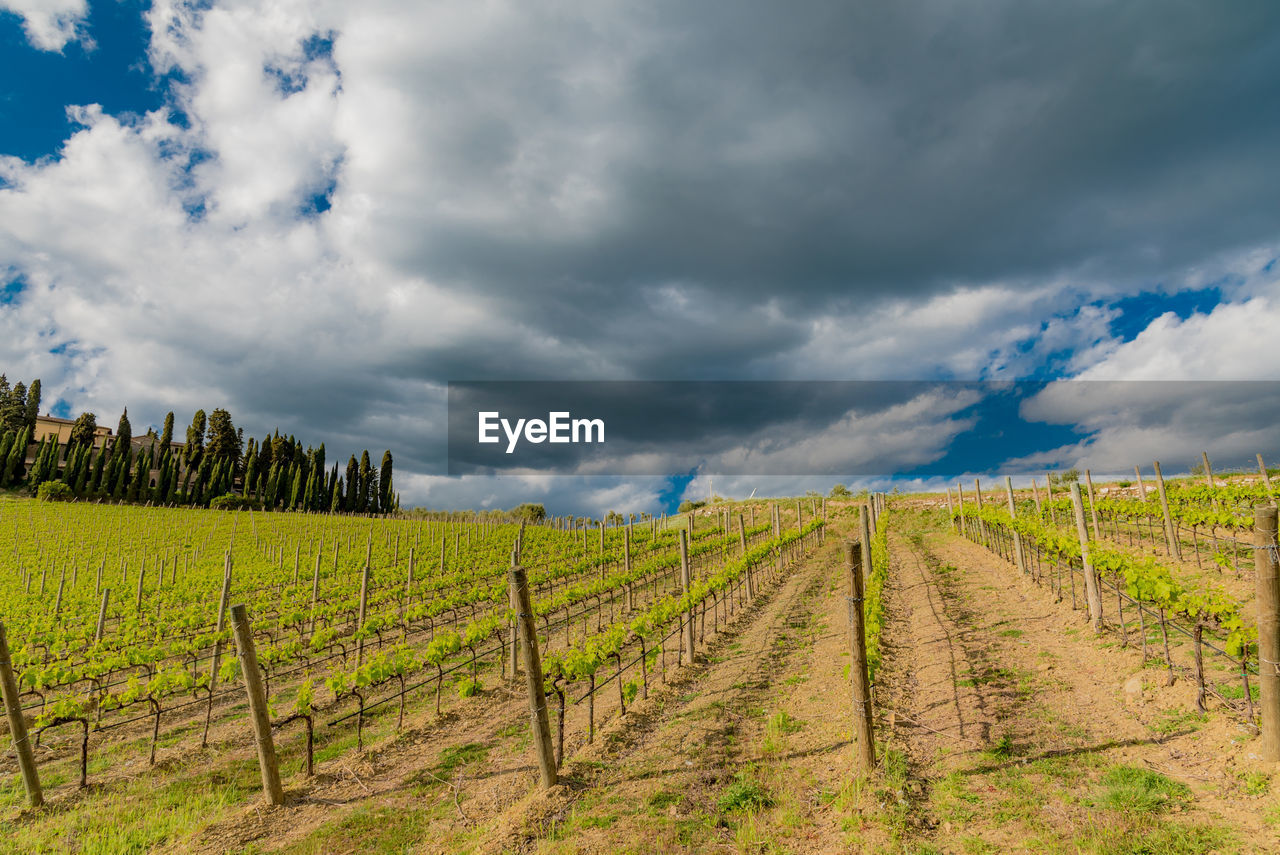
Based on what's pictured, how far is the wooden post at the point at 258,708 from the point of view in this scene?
625cm

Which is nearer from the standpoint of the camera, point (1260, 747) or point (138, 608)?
point (1260, 747)

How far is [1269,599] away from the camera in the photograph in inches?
209

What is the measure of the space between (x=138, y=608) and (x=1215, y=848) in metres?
27.5

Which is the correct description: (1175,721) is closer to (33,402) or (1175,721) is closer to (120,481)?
(120,481)

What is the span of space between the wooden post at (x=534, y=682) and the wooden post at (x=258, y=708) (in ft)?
9.73

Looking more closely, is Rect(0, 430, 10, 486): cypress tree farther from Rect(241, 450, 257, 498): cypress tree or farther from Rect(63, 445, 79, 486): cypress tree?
Rect(241, 450, 257, 498): cypress tree

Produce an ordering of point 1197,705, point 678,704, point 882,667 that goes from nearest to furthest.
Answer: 1. point 1197,705
2. point 678,704
3. point 882,667

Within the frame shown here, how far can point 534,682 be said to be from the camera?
20.1 ft

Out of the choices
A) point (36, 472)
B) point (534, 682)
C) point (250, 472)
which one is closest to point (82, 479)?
point (36, 472)

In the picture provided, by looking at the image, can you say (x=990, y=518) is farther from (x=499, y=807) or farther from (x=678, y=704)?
(x=499, y=807)

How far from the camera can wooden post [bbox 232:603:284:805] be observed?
6.25 meters

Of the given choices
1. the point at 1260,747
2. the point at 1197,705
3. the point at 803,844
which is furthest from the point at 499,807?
the point at 1197,705

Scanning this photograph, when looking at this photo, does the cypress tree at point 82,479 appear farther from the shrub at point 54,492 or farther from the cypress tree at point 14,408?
the cypress tree at point 14,408

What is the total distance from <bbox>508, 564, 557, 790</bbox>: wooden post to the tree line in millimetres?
72008
